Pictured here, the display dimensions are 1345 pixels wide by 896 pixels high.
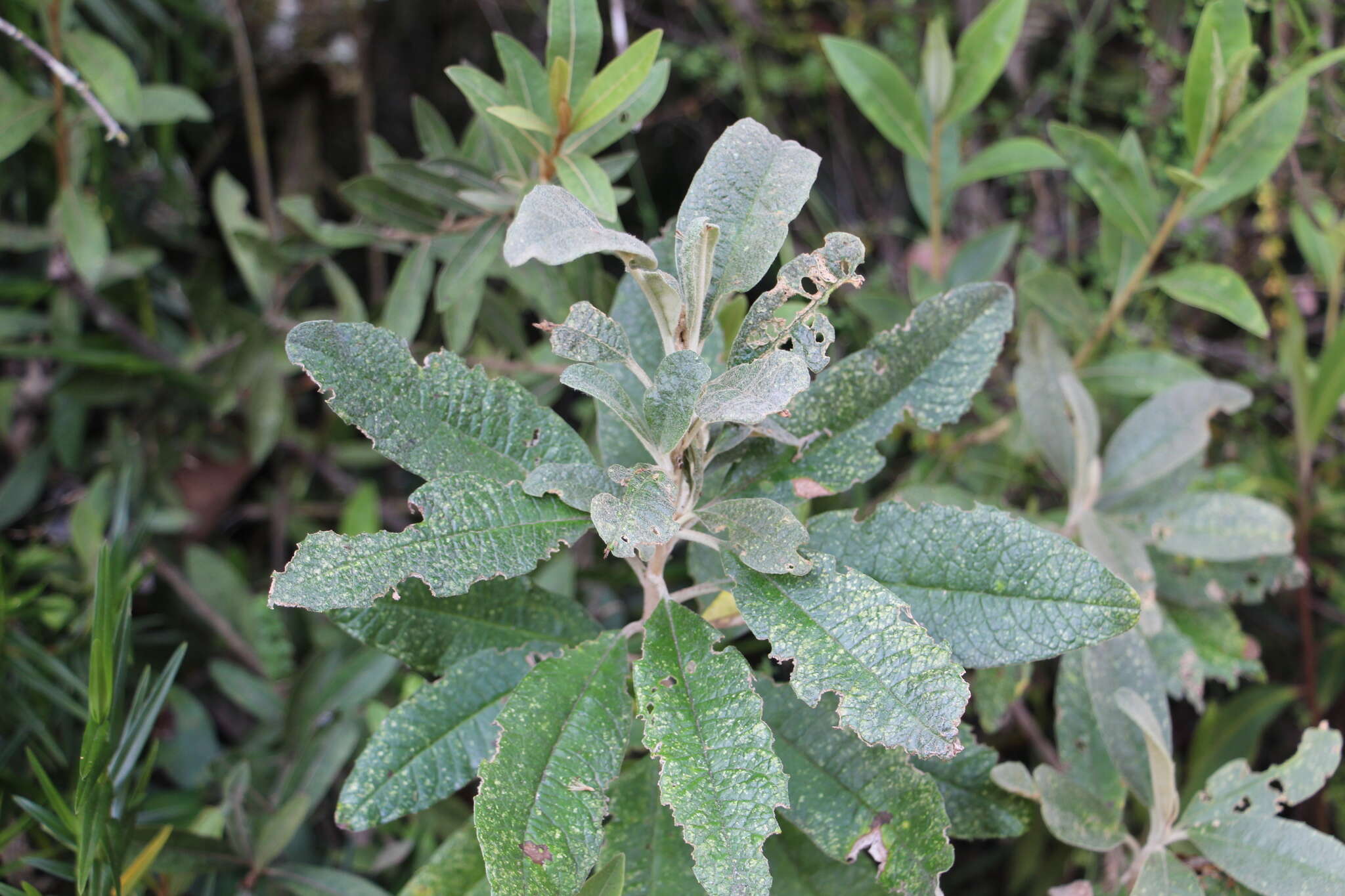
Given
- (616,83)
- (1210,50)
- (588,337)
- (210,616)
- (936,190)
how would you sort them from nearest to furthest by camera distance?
(588,337), (616,83), (1210,50), (936,190), (210,616)

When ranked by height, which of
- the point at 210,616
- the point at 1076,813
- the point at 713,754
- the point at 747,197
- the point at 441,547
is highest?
the point at 747,197

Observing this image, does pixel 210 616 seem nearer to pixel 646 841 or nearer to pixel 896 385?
pixel 646 841

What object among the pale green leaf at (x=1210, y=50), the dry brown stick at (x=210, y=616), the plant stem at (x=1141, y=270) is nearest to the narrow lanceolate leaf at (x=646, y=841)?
the dry brown stick at (x=210, y=616)

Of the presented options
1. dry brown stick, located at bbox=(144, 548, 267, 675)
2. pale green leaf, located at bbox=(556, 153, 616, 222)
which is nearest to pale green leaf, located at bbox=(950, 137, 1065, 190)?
pale green leaf, located at bbox=(556, 153, 616, 222)

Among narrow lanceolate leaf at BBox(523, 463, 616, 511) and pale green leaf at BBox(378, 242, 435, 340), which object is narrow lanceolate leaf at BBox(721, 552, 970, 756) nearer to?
narrow lanceolate leaf at BBox(523, 463, 616, 511)

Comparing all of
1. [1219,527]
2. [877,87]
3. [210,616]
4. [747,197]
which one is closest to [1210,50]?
[877,87]

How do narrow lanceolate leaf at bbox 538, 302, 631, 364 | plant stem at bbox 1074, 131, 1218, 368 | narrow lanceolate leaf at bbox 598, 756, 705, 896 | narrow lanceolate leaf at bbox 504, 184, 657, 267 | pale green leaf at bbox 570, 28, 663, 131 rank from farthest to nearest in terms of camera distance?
plant stem at bbox 1074, 131, 1218, 368
pale green leaf at bbox 570, 28, 663, 131
narrow lanceolate leaf at bbox 598, 756, 705, 896
narrow lanceolate leaf at bbox 538, 302, 631, 364
narrow lanceolate leaf at bbox 504, 184, 657, 267
